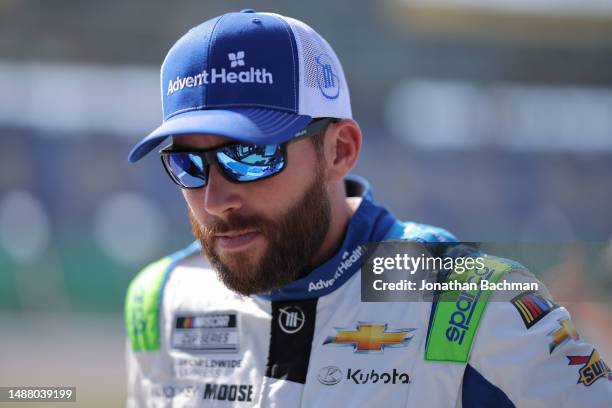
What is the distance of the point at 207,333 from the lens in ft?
8.40

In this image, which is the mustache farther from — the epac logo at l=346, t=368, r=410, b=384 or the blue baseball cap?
the epac logo at l=346, t=368, r=410, b=384

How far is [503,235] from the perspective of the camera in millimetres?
18766

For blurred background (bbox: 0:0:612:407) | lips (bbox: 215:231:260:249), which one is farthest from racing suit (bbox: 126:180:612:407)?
blurred background (bbox: 0:0:612:407)

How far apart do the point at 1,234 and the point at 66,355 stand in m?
4.39

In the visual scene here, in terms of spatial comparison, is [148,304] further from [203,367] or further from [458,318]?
[458,318]

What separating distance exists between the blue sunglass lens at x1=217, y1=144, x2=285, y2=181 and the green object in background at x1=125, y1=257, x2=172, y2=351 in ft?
2.40

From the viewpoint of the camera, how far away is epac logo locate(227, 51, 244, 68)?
218cm

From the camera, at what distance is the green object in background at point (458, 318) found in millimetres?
2070

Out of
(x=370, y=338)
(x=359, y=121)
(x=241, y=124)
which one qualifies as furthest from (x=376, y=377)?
(x=359, y=121)

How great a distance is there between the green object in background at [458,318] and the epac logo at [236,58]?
2.57ft

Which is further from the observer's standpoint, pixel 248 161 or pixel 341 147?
pixel 341 147

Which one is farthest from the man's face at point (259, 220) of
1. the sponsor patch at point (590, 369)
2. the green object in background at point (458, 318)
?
the sponsor patch at point (590, 369)

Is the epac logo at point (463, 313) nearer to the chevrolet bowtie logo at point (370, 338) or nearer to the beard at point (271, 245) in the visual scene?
the chevrolet bowtie logo at point (370, 338)

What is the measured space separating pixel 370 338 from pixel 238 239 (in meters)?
0.44
